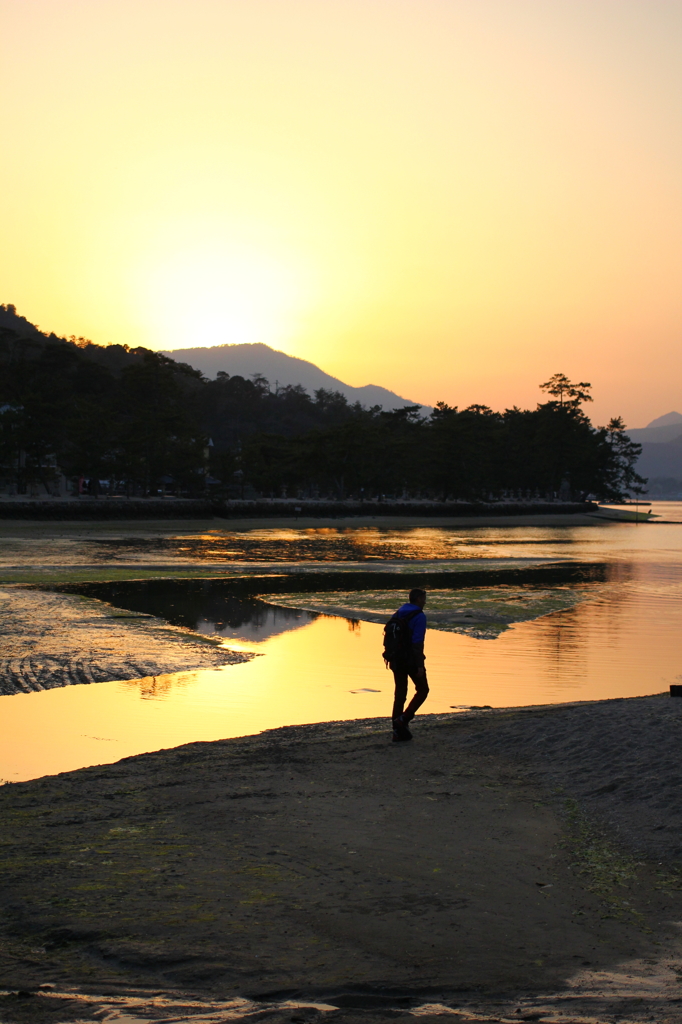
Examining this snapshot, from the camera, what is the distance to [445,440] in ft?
418

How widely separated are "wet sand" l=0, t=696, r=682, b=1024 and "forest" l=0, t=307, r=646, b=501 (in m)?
77.6

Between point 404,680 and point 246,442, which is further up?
point 246,442

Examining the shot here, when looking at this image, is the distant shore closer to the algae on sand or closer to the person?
the algae on sand

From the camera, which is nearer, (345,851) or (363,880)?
(363,880)

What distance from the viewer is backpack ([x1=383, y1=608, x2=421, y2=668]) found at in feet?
34.7

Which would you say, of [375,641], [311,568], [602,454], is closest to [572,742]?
[375,641]

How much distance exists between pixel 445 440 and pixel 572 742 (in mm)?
118967

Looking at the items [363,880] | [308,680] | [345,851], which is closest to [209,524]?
[308,680]

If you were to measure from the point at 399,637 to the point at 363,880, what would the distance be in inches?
176

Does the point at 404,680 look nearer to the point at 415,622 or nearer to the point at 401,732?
the point at 401,732

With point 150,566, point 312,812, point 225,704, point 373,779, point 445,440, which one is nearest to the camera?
point 312,812

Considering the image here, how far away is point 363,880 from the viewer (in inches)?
250

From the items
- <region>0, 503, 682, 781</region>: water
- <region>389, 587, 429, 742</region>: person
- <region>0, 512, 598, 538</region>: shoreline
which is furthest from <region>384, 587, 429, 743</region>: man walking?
<region>0, 512, 598, 538</region>: shoreline

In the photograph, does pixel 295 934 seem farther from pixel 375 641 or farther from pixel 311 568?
pixel 311 568
